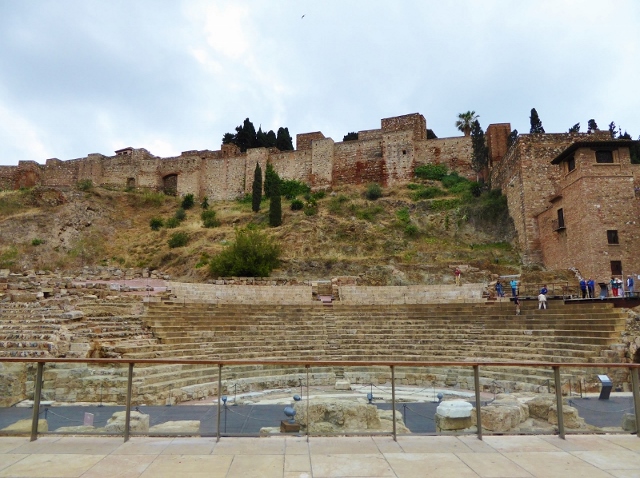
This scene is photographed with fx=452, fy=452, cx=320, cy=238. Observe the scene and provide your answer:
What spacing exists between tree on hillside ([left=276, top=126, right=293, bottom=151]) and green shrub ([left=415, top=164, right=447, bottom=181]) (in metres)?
16.4

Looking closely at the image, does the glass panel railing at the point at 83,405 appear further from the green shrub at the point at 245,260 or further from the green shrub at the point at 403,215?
the green shrub at the point at 403,215

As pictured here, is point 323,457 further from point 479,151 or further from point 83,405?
point 479,151

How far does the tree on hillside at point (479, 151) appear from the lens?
119ft

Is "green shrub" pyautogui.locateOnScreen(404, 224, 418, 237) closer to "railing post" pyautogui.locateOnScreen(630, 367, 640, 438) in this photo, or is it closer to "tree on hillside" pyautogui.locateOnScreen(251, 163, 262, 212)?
"tree on hillside" pyautogui.locateOnScreen(251, 163, 262, 212)

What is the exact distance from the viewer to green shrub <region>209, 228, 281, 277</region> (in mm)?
24433

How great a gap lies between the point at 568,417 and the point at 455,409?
54.1 inches

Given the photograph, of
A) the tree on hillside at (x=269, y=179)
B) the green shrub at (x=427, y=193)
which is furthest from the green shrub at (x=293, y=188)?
the green shrub at (x=427, y=193)

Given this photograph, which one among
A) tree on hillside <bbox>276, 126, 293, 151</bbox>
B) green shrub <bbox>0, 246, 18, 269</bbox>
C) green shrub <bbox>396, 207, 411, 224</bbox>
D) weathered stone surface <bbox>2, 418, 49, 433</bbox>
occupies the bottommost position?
weathered stone surface <bbox>2, 418, 49, 433</bbox>

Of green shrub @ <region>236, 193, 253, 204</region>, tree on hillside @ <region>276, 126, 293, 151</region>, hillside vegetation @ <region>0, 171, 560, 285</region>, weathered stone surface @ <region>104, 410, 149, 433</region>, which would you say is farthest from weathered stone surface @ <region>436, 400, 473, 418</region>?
tree on hillside @ <region>276, 126, 293, 151</region>

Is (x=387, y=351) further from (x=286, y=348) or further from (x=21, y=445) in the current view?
(x=21, y=445)

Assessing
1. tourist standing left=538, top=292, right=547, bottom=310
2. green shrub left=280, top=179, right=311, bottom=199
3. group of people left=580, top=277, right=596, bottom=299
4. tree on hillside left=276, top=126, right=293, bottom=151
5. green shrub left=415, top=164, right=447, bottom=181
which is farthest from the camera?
tree on hillside left=276, top=126, right=293, bottom=151

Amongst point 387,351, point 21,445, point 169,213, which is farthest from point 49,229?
point 21,445

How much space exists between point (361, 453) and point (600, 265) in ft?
66.5

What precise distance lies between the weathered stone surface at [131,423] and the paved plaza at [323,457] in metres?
0.11
